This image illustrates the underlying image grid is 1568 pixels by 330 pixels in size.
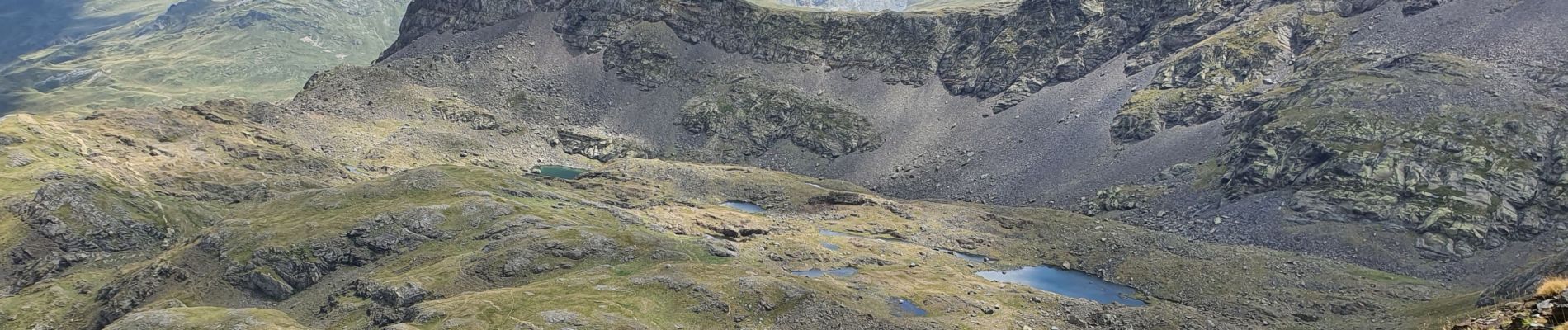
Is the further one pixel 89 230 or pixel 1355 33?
pixel 1355 33

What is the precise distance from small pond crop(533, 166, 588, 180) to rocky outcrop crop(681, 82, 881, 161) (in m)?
29.7

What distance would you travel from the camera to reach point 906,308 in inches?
3231

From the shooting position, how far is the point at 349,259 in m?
87.8

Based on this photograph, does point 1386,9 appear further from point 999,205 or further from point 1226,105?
point 999,205

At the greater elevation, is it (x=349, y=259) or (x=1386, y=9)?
(x=1386, y=9)

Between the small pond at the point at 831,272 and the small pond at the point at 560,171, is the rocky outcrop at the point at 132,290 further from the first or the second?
the small pond at the point at 560,171

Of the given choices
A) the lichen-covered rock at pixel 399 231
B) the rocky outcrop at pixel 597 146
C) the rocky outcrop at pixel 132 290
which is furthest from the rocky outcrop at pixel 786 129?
the rocky outcrop at pixel 132 290

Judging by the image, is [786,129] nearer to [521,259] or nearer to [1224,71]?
[1224,71]

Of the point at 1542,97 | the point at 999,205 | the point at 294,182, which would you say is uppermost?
the point at 1542,97

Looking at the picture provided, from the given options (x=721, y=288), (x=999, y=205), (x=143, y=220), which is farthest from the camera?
(x=999, y=205)

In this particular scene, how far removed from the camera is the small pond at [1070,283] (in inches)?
3760

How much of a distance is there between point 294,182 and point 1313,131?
502 ft

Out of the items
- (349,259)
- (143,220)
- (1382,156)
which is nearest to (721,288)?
(349,259)

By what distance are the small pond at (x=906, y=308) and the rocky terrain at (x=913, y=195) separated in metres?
0.70
